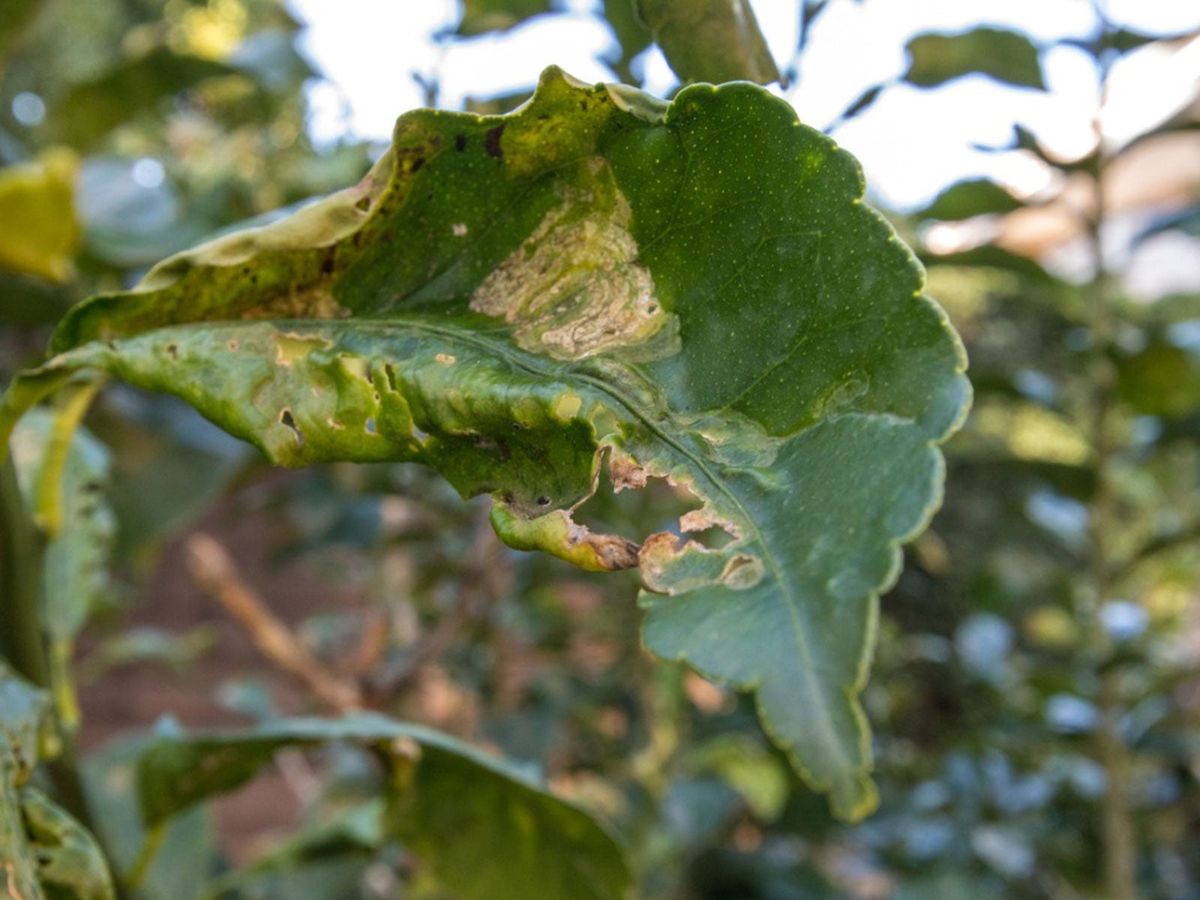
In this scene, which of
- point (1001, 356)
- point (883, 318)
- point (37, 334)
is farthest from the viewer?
point (1001, 356)

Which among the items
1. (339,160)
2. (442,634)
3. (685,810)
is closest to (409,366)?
(442,634)

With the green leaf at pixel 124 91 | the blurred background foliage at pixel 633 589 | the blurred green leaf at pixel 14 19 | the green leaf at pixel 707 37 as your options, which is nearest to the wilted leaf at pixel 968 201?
the blurred background foliage at pixel 633 589

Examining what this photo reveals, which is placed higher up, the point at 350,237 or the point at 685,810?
the point at 350,237

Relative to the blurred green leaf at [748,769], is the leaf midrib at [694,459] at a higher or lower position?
higher

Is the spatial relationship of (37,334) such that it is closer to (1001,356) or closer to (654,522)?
(654,522)

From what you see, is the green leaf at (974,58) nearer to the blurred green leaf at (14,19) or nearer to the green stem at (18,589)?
the green stem at (18,589)

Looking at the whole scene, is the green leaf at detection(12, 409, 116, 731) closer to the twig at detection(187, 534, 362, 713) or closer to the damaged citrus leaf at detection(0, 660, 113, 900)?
the damaged citrus leaf at detection(0, 660, 113, 900)
